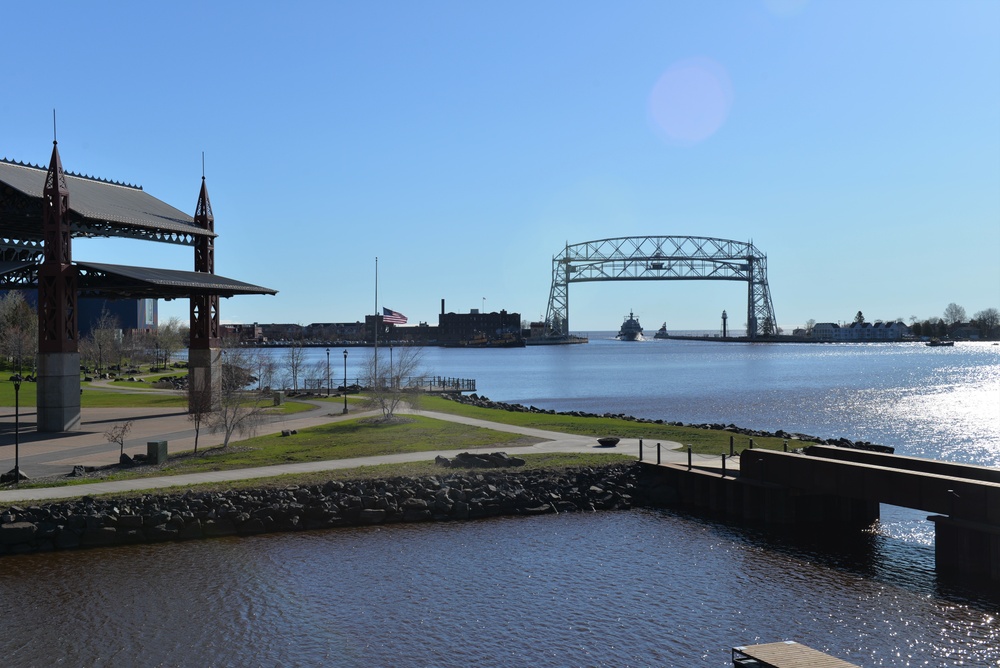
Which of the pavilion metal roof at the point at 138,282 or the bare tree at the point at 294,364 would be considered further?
the bare tree at the point at 294,364

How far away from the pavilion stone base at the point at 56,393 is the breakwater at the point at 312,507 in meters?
16.3

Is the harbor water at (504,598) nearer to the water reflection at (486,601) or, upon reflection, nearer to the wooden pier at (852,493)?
the water reflection at (486,601)

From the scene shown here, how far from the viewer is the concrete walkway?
25.7m

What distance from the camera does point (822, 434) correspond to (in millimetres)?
50656

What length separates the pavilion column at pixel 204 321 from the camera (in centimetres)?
4862

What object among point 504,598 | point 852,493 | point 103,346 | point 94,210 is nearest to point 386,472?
point 504,598

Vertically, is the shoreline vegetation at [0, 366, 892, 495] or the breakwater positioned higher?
the shoreline vegetation at [0, 366, 892, 495]

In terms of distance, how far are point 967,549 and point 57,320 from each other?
118 feet

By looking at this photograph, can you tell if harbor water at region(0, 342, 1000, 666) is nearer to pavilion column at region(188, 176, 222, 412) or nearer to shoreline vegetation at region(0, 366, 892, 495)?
shoreline vegetation at region(0, 366, 892, 495)

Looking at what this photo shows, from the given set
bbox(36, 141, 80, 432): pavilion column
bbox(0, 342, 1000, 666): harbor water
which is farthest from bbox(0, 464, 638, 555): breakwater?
bbox(36, 141, 80, 432): pavilion column

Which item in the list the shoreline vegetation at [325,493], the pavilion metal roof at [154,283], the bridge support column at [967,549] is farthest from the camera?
the pavilion metal roof at [154,283]

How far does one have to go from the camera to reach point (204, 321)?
1951 inches

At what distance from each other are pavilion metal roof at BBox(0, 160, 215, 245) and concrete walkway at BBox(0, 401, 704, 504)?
32.0ft

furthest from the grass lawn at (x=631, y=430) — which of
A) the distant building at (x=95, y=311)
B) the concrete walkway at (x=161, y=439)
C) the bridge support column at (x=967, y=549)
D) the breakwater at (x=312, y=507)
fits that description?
the distant building at (x=95, y=311)
